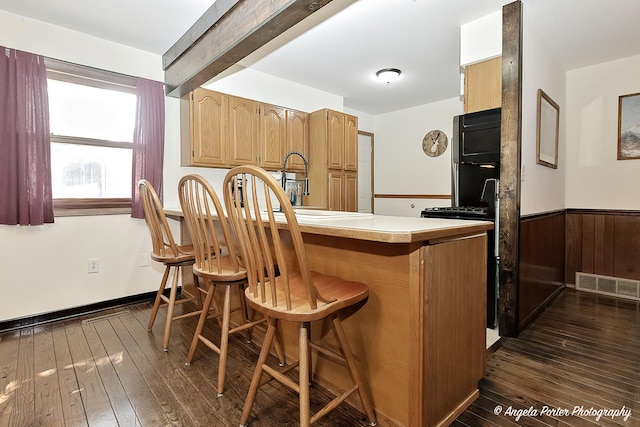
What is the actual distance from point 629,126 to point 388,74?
259 cm

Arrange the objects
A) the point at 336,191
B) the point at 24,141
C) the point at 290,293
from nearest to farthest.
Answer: the point at 290,293 → the point at 24,141 → the point at 336,191

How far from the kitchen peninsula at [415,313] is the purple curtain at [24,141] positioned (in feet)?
8.04

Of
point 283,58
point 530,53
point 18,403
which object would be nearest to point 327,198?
point 283,58

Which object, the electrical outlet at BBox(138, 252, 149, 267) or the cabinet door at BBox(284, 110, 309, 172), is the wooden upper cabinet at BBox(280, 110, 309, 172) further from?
the electrical outlet at BBox(138, 252, 149, 267)

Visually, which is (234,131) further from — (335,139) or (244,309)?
(244,309)

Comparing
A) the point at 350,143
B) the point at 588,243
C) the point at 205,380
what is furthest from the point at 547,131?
the point at 205,380

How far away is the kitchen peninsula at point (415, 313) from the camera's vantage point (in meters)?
1.24

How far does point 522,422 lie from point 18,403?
234cm

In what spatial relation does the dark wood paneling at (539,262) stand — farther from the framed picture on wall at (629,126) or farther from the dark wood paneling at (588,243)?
the framed picture on wall at (629,126)

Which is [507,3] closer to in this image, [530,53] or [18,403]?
[530,53]

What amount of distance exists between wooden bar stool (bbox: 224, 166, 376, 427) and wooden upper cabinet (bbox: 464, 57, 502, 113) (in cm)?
206

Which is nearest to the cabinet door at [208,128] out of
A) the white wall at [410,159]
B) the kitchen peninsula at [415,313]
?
the kitchen peninsula at [415,313]

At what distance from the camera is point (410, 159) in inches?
221

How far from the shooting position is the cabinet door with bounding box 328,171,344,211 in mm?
4184
